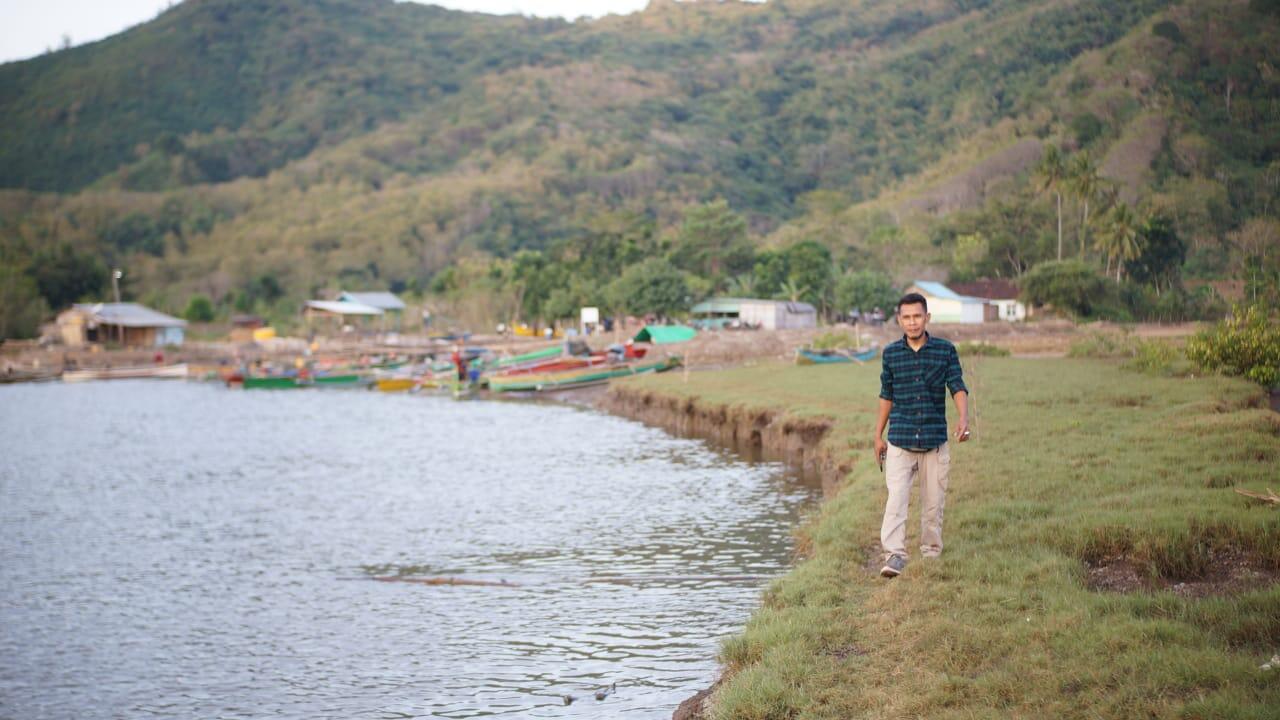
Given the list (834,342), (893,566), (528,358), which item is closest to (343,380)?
(528,358)

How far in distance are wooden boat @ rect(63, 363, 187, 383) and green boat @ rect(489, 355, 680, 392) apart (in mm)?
45844

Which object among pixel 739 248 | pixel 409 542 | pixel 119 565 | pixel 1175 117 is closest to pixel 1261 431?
pixel 409 542

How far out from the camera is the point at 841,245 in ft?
327

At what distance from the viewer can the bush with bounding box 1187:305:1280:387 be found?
2053 centimetres

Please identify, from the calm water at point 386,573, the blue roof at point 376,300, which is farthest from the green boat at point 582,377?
the blue roof at point 376,300

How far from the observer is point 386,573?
54.4 feet

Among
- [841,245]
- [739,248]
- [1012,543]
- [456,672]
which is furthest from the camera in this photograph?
[841,245]

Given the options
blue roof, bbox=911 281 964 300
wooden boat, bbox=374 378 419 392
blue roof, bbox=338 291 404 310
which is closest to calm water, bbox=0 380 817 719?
wooden boat, bbox=374 378 419 392

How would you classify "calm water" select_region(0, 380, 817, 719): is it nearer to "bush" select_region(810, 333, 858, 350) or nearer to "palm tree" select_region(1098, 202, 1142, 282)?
"bush" select_region(810, 333, 858, 350)

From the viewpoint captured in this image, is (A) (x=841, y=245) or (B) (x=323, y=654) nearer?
(B) (x=323, y=654)

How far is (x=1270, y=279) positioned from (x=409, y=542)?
20.3m

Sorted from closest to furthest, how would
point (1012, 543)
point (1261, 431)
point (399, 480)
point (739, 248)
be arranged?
point (1012, 543), point (1261, 431), point (399, 480), point (739, 248)

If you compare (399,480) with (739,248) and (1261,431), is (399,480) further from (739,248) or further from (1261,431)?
(739,248)

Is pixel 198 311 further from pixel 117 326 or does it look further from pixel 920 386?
pixel 920 386
